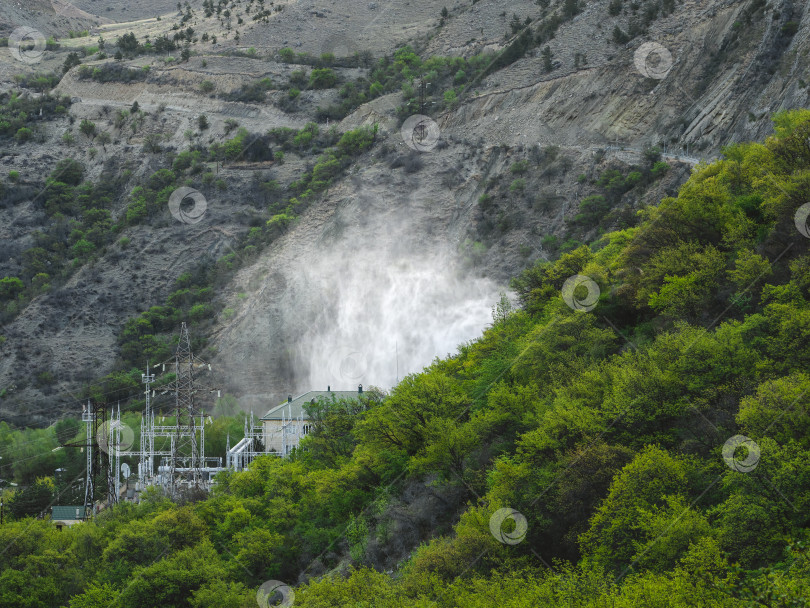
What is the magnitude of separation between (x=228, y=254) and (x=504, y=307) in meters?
37.3

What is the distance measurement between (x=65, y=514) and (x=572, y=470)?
31.7 meters

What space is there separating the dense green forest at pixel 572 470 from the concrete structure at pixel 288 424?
30.6ft

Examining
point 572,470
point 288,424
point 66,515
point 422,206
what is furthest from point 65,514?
point 422,206

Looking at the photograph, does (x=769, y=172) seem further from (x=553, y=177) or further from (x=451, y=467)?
(x=553, y=177)

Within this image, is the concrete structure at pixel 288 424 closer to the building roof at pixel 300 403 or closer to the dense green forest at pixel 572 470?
the building roof at pixel 300 403

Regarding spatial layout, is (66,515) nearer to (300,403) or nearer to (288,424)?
(288,424)

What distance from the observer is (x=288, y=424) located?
59.3 m

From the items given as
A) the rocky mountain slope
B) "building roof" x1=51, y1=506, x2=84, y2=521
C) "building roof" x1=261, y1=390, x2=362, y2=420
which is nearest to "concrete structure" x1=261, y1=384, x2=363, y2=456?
"building roof" x1=261, y1=390, x2=362, y2=420

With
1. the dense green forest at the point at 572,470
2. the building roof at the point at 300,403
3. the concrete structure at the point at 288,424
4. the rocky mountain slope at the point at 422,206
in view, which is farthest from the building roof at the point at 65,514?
the rocky mountain slope at the point at 422,206

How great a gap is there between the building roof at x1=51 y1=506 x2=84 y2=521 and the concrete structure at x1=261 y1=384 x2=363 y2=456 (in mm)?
11672

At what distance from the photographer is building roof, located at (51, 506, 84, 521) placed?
50.3 m

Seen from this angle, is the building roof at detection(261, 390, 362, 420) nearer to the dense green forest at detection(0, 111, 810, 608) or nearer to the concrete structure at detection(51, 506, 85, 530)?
the dense green forest at detection(0, 111, 810, 608)

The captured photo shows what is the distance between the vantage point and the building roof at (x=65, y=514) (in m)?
50.3

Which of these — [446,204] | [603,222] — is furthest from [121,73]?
[603,222]
